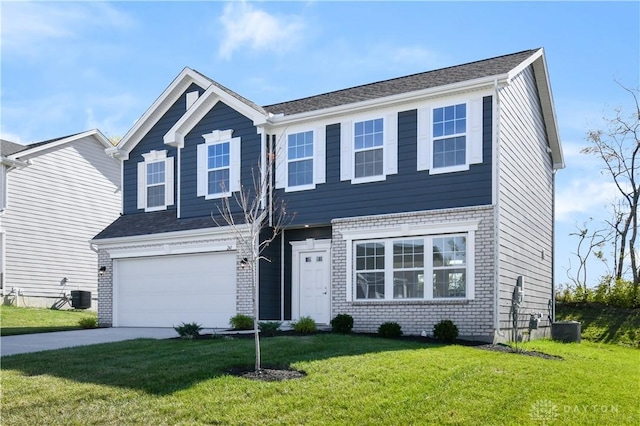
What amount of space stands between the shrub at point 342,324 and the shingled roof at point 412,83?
5615mm

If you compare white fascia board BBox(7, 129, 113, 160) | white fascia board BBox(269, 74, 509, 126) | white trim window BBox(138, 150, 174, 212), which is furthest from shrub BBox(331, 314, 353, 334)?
white fascia board BBox(7, 129, 113, 160)

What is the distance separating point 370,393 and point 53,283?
73.7 ft

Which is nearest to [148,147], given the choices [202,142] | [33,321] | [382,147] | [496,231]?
[202,142]

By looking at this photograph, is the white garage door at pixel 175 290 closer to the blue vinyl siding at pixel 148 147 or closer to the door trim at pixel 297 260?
the door trim at pixel 297 260

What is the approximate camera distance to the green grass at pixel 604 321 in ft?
67.6

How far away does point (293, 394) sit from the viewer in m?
9.04

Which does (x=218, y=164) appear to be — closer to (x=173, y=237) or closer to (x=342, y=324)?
(x=173, y=237)

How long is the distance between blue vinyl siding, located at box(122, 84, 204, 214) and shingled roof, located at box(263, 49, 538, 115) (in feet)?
10.4

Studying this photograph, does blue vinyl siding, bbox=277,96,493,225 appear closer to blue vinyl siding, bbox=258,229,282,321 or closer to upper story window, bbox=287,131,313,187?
upper story window, bbox=287,131,313,187

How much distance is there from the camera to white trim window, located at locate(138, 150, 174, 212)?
21.3 m

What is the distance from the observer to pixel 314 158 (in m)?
18.0

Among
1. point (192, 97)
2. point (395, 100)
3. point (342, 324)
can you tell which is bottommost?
point (342, 324)

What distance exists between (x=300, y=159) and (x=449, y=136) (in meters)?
4.38

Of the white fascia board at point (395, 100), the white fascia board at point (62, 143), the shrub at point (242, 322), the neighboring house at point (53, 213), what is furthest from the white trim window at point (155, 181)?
the white fascia board at point (62, 143)
